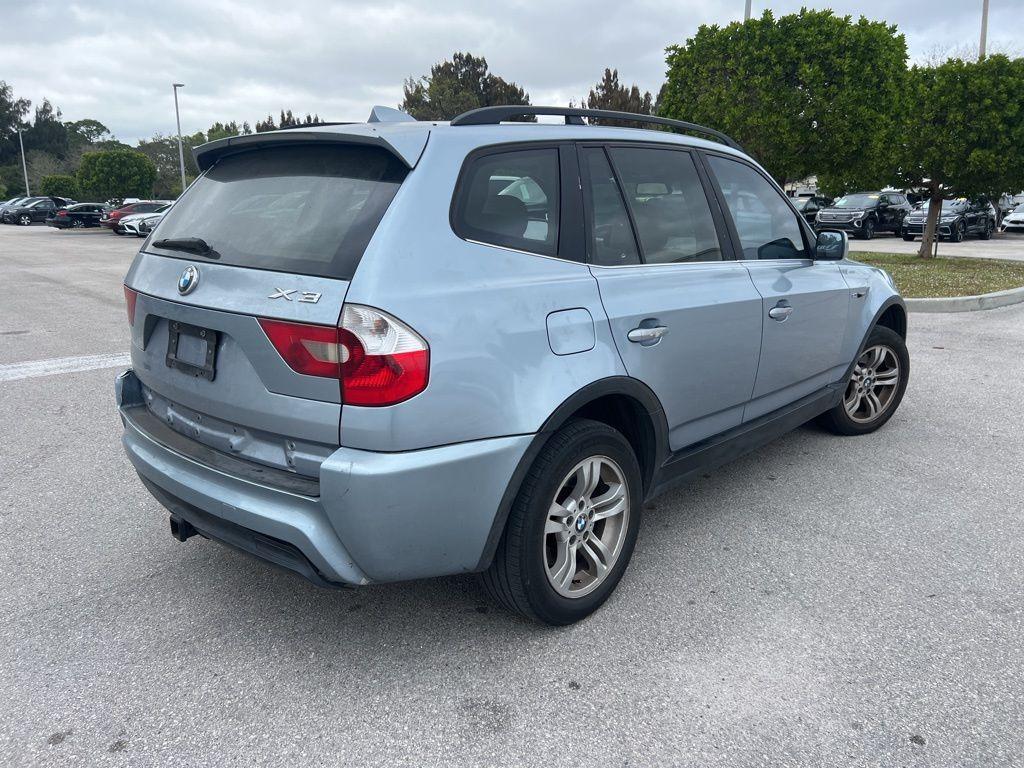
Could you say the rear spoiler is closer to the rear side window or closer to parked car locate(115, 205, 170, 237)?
the rear side window

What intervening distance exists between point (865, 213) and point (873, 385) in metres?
21.8

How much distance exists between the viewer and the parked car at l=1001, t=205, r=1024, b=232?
26.8 meters

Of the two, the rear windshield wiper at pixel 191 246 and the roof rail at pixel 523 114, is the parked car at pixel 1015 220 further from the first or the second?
the rear windshield wiper at pixel 191 246

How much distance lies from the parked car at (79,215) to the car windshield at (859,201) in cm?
3313

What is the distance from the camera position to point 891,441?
480 centimetres

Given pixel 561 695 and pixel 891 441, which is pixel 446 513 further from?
pixel 891 441

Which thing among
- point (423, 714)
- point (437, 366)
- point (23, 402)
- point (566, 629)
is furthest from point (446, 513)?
point (23, 402)

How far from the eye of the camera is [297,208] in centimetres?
254

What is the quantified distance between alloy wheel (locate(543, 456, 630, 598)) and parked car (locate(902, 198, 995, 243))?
78.1ft

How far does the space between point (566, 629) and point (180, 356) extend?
1.65 meters

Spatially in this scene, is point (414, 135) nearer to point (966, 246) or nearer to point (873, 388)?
point (873, 388)

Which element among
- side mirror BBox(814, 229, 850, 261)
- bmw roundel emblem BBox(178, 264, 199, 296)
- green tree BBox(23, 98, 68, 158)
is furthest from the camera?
green tree BBox(23, 98, 68, 158)

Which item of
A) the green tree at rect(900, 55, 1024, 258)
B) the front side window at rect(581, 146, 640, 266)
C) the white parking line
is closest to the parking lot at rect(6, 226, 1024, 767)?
the front side window at rect(581, 146, 640, 266)

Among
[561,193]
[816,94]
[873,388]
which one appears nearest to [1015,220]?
[816,94]
